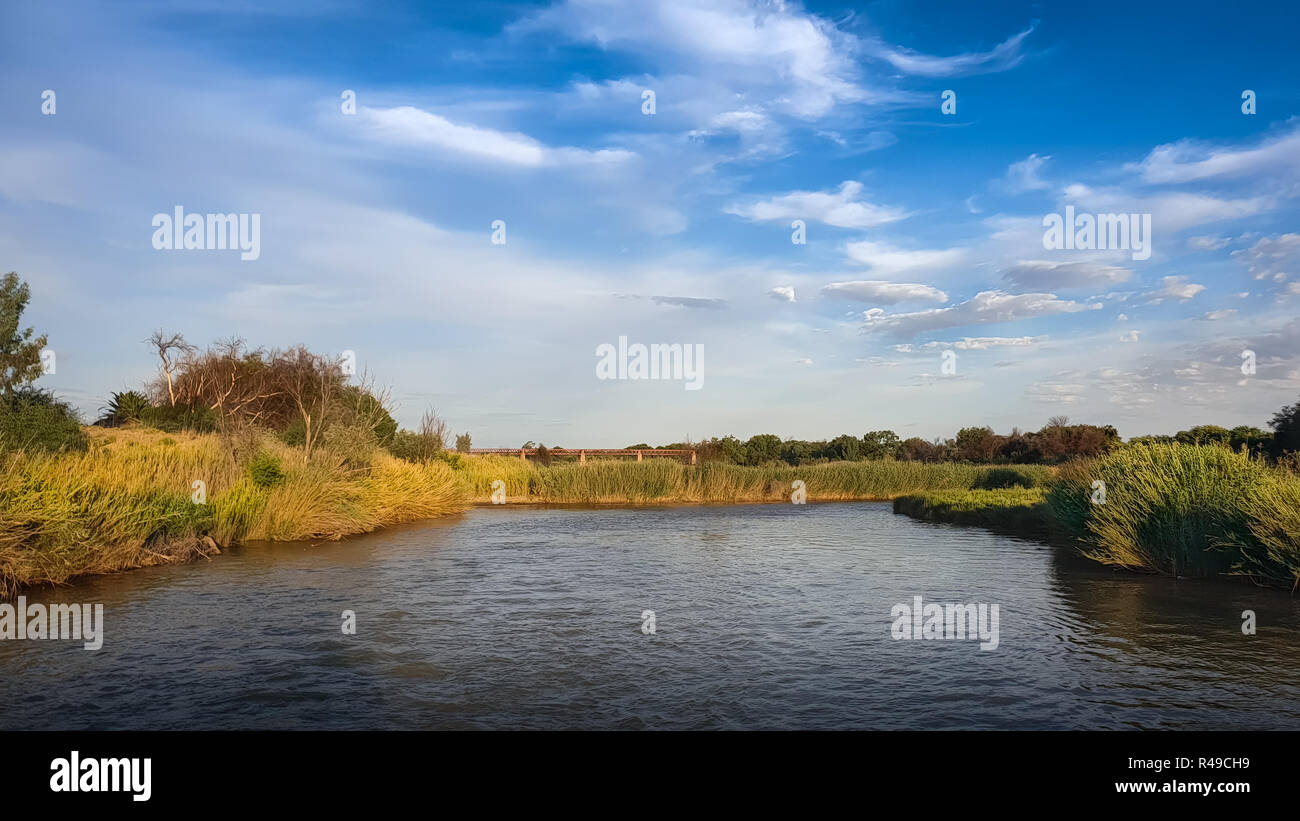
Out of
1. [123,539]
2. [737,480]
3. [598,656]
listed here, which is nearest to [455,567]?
[123,539]

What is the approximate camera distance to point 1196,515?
44.8 ft

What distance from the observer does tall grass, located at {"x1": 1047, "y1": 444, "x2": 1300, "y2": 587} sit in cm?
1167

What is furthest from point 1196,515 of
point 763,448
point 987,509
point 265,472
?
point 763,448

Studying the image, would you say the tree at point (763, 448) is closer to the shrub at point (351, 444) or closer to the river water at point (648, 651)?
the shrub at point (351, 444)

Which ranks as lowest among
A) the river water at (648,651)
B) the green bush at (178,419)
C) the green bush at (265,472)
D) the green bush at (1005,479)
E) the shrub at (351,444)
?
the river water at (648,651)

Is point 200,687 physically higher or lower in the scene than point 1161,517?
lower

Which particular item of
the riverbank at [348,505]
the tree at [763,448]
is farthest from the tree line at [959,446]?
the riverbank at [348,505]

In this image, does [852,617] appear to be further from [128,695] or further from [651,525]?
[651,525]

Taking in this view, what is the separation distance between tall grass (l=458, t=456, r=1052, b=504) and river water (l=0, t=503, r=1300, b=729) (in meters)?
19.1

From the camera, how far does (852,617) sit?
1012 cm

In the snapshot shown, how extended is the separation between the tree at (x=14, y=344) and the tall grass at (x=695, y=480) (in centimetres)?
1681

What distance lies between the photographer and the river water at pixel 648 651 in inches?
250

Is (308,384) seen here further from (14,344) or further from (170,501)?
(170,501)

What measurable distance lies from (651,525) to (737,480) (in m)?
12.5
